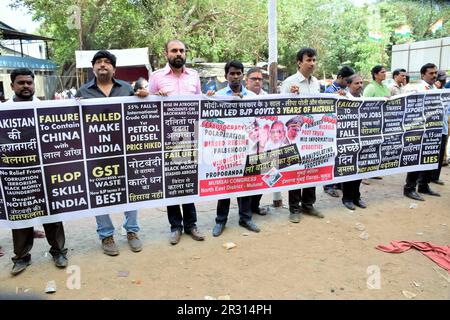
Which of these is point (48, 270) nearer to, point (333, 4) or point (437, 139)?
point (437, 139)

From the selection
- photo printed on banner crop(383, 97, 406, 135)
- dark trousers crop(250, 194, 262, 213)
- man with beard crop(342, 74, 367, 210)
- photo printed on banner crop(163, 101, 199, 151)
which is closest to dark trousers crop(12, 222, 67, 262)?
photo printed on banner crop(163, 101, 199, 151)

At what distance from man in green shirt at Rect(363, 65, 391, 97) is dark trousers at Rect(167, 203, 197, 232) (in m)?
3.30

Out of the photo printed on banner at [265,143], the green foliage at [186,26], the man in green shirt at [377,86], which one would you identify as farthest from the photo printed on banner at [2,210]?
the green foliage at [186,26]

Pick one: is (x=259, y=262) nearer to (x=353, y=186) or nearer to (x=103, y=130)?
(x=103, y=130)

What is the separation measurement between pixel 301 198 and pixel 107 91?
2.67 m

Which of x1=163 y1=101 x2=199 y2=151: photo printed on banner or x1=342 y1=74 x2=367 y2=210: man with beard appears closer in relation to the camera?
x1=163 y1=101 x2=199 y2=151: photo printed on banner

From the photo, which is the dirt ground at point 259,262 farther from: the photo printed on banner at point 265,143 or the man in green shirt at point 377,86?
the man in green shirt at point 377,86

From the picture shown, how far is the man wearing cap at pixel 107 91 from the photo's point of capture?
3844 millimetres

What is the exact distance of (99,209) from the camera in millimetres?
3922

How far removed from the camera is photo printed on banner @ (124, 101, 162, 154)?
3902 mm

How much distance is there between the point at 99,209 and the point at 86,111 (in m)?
0.94

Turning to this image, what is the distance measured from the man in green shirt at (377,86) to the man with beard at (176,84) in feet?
9.70

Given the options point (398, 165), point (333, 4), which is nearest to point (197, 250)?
point (398, 165)

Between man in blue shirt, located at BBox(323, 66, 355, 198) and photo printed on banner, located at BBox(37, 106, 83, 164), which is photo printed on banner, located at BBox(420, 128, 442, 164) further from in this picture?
photo printed on banner, located at BBox(37, 106, 83, 164)
